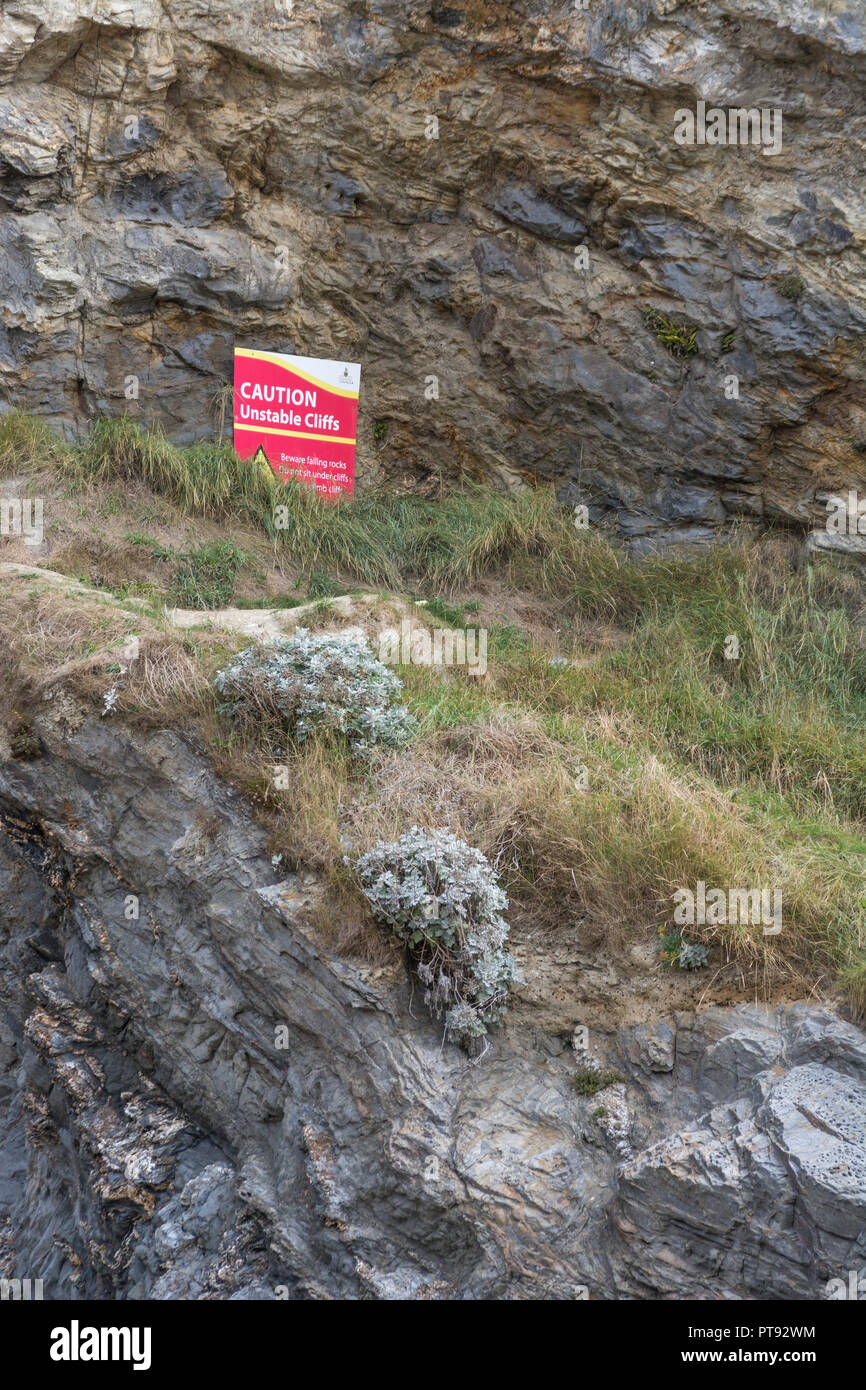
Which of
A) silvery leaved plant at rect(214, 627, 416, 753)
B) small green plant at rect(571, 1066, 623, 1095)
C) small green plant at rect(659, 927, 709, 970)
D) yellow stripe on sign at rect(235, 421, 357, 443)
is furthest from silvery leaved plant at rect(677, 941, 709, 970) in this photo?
yellow stripe on sign at rect(235, 421, 357, 443)

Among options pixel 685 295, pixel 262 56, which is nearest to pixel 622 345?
pixel 685 295

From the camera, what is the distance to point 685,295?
8.66m

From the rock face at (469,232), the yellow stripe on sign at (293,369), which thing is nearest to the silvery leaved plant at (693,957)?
the rock face at (469,232)

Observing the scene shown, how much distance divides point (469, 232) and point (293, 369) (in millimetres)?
1868

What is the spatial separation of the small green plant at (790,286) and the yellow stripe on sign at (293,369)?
3465 mm

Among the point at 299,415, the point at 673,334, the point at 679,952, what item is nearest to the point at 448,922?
the point at 679,952

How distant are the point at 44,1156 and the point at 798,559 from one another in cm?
662

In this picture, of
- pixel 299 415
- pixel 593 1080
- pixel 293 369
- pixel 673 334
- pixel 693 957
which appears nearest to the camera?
pixel 593 1080

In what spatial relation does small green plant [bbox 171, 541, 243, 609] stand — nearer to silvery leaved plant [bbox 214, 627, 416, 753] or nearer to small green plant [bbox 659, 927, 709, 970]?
silvery leaved plant [bbox 214, 627, 416, 753]

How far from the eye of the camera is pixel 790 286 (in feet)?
27.0

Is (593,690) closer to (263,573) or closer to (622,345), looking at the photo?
(263,573)

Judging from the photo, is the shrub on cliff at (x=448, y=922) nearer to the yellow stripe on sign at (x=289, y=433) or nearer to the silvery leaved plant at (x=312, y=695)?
the silvery leaved plant at (x=312, y=695)

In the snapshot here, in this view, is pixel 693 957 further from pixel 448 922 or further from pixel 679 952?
pixel 448 922

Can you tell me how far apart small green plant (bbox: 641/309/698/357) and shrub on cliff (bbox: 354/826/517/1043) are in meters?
5.38
